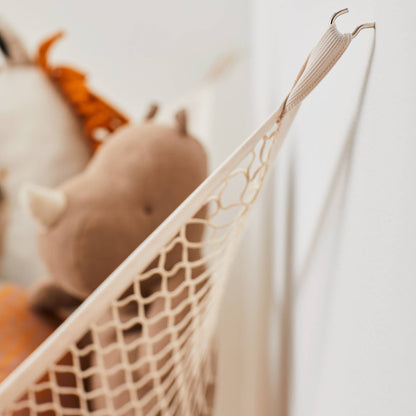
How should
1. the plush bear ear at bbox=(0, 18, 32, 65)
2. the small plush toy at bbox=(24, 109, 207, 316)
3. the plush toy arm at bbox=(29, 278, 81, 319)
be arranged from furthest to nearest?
the plush bear ear at bbox=(0, 18, 32, 65) < the plush toy arm at bbox=(29, 278, 81, 319) < the small plush toy at bbox=(24, 109, 207, 316)

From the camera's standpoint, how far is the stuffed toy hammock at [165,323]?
1.16ft

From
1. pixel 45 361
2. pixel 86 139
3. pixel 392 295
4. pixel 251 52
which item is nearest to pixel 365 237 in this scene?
pixel 392 295

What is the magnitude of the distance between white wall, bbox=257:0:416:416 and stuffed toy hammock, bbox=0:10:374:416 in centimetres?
4

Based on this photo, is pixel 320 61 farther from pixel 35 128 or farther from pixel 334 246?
pixel 35 128

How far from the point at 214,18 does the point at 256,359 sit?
2.52 ft

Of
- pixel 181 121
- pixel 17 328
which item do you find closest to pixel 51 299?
pixel 17 328

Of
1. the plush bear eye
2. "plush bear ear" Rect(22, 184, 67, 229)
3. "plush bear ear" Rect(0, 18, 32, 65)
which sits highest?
"plush bear ear" Rect(0, 18, 32, 65)

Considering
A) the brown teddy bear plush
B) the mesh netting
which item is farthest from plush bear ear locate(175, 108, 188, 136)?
the mesh netting

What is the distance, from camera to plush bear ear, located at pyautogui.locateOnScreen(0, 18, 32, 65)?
0.88 metres

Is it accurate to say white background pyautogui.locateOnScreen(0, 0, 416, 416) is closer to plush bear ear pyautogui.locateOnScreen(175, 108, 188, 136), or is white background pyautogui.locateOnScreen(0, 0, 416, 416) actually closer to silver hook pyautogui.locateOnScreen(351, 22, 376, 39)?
silver hook pyautogui.locateOnScreen(351, 22, 376, 39)

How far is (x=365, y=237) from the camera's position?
0.28 metres

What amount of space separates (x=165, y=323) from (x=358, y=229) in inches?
12.2

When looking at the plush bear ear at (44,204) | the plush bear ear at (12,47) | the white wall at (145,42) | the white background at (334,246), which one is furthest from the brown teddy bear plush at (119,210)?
the white wall at (145,42)

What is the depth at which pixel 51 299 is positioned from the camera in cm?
76
